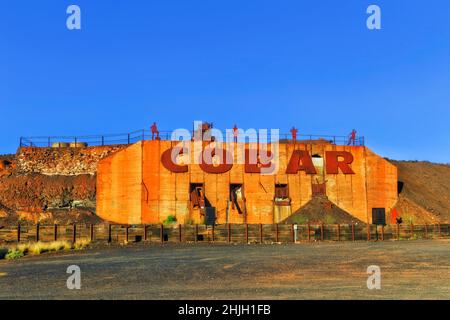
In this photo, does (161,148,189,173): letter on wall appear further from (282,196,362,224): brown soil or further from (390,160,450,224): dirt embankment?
(390,160,450,224): dirt embankment

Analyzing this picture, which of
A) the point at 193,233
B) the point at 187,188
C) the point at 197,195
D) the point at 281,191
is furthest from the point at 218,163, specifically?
the point at 193,233

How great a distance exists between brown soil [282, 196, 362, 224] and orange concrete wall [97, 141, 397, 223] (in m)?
0.63

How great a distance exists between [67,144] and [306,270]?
3680 centimetres

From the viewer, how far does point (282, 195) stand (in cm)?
4553

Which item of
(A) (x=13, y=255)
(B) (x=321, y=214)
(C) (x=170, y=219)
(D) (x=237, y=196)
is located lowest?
(A) (x=13, y=255)

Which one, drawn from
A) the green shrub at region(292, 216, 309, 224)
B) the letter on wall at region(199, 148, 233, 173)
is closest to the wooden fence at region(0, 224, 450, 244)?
the green shrub at region(292, 216, 309, 224)

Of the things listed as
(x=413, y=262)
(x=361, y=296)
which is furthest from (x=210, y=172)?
(x=361, y=296)

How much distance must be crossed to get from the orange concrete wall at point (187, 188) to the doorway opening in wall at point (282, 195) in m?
0.35

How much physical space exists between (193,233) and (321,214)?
1295cm

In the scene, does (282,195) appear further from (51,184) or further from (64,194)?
(51,184)

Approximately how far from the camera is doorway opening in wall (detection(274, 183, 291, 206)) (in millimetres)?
45188

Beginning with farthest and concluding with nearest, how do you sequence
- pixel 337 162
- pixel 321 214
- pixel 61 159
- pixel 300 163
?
1. pixel 61 159
2. pixel 337 162
3. pixel 300 163
4. pixel 321 214

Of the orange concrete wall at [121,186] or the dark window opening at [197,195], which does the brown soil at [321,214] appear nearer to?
the dark window opening at [197,195]
